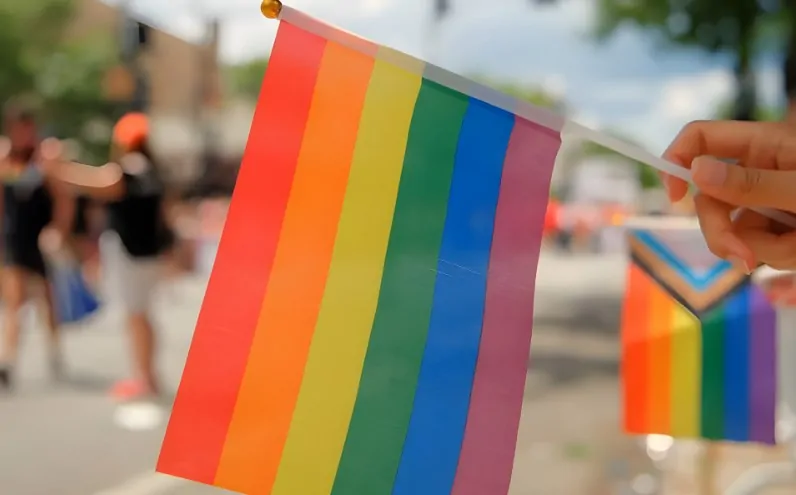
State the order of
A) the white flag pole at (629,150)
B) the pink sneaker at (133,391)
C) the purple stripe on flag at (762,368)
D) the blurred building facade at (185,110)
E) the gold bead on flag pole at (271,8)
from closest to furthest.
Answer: the gold bead on flag pole at (271,8) → the white flag pole at (629,150) → the purple stripe on flag at (762,368) → the pink sneaker at (133,391) → the blurred building facade at (185,110)

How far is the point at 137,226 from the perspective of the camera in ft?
15.1

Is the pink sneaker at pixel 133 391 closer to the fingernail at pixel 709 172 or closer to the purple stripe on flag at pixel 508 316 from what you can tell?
the purple stripe on flag at pixel 508 316

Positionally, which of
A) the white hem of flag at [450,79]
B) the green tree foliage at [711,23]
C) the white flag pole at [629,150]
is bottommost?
the white flag pole at [629,150]

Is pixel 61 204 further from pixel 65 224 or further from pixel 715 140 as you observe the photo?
pixel 715 140

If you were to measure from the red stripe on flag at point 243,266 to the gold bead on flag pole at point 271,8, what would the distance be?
33mm

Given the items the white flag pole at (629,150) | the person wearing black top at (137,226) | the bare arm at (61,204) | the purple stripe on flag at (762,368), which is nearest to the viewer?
the white flag pole at (629,150)

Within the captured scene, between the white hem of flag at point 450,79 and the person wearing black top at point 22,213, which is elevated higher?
the person wearing black top at point 22,213

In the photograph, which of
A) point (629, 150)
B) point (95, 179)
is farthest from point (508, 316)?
point (95, 179)

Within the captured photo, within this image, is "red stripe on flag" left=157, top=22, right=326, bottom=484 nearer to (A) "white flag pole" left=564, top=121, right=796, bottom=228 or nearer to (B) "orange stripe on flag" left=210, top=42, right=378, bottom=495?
(B) "orange stripe on flag" left=210, top=42, right=378, bottom=495

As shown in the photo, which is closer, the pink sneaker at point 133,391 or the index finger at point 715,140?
the index finger at point 715,140

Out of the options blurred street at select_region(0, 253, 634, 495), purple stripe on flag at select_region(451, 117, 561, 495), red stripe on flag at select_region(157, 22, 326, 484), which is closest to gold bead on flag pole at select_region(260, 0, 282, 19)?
red stripe on flag at select_region(157, 22, 326, 484)

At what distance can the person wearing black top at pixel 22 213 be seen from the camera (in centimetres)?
478

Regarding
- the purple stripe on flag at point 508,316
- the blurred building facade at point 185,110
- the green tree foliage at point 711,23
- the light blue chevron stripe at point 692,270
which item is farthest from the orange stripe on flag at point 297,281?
the blurred building facade at point 185,110

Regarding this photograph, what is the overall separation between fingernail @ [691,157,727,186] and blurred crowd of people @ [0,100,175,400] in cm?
381
